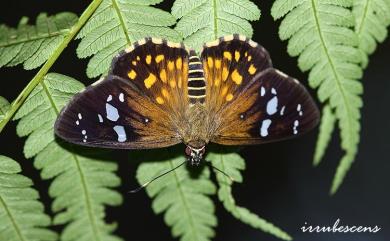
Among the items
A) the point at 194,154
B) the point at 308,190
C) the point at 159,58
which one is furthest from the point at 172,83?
the point at 308,190

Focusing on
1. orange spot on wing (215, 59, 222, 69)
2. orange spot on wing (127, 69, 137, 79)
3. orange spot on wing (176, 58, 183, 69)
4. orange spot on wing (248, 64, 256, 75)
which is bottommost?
orange spot on wing (248, 64, 256, 75)

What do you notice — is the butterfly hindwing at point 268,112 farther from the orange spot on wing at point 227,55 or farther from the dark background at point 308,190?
the dark background at point 308,190

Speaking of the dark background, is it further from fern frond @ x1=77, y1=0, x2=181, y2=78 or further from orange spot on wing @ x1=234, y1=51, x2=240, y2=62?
fern frond @ x1=77, y1=0, x2=181, y2=78

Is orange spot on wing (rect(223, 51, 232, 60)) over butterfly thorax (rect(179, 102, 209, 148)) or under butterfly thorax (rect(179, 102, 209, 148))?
over

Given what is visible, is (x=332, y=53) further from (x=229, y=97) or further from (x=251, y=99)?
(x=229, y=97)

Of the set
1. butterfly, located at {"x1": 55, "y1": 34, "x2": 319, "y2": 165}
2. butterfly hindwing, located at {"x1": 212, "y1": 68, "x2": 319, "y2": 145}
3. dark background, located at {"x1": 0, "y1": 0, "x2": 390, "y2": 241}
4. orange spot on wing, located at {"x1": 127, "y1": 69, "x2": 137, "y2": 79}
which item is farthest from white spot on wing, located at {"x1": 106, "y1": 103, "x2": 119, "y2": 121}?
→ dark background, located at {"x1": 0, "y1": 0, "x2": 390, "y2": 241}

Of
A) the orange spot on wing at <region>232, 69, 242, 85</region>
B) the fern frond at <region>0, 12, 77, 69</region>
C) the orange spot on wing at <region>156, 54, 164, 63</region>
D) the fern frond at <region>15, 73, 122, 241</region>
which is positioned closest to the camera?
the fern frond at <region>0, 12, 77, 69</region>

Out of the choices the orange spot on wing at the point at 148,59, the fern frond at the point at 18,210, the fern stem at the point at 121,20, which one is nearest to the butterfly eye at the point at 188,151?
the orange spot on wing at the point at 148,59

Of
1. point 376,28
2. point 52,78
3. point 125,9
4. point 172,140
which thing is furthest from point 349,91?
point 52,78

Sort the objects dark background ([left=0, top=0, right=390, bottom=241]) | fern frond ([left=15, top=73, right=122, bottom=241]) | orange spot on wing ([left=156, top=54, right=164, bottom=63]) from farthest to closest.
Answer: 1. dark background ([left=0, top=0, right=390, bottom=241])
2. orange spot on wing ([left=156, top=54, right=164, bottom=63])
3. fern frond ([left=15, top=73, right=122, bottom=241])
